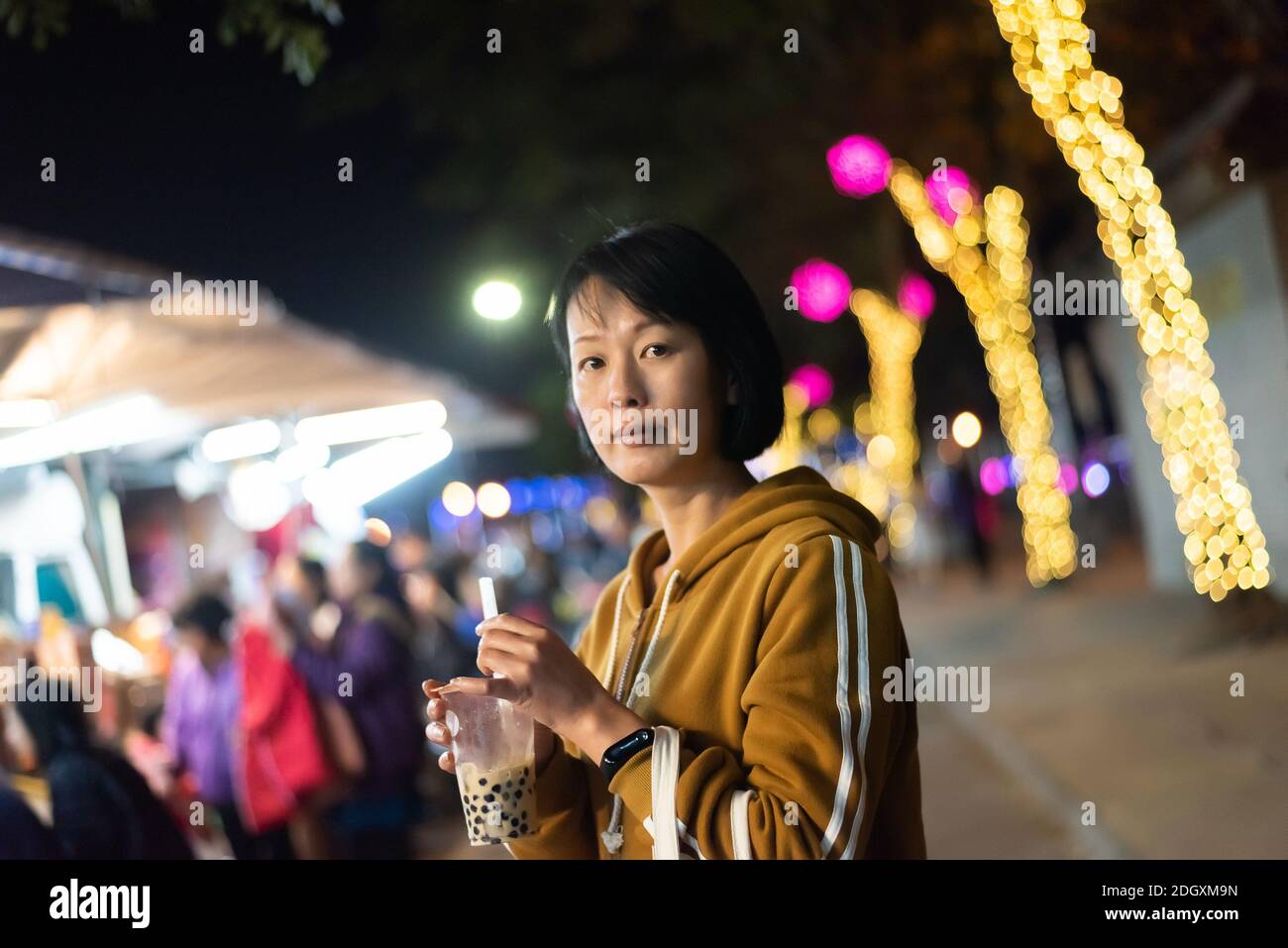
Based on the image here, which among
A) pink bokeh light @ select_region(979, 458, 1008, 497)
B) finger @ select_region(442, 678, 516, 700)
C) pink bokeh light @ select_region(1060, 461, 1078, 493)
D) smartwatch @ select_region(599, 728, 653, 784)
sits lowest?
smartwatch @ select_region(599, 728, 653, 784)

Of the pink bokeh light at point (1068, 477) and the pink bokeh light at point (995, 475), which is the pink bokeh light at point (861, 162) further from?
the pink bokeh light at point (995, 475)

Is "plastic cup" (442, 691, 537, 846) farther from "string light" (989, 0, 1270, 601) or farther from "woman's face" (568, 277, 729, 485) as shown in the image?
"string light" (989, 0, 1270, 601)

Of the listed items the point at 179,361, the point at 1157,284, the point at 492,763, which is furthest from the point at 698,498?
the point at 1157,284

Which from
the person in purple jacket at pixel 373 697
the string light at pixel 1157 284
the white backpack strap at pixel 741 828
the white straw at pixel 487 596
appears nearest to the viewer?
the white backpack strap at pixel 741 828

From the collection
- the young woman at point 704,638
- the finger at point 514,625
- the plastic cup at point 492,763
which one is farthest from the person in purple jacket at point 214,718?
the finger at point 514,625

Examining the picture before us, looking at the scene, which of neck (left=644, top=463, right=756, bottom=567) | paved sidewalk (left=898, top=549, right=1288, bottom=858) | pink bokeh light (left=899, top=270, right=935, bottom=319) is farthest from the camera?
pink bokeh light (left=899, top=270, right=935, bottom=319)

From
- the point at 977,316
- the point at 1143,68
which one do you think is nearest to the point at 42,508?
the point at 1143,68

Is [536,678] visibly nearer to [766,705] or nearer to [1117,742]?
[766,705]

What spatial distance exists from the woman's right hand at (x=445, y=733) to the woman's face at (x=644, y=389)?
1.47ft

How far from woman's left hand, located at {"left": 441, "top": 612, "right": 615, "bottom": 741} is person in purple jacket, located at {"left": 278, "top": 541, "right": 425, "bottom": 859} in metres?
5.26

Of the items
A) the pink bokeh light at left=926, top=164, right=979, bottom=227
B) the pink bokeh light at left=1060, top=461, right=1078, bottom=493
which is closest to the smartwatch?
the pink bokeh light at left=926, top=164, right=979, bottom=227

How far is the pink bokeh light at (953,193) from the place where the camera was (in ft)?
52.4

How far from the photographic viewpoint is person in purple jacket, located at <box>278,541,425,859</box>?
23.4 feet
